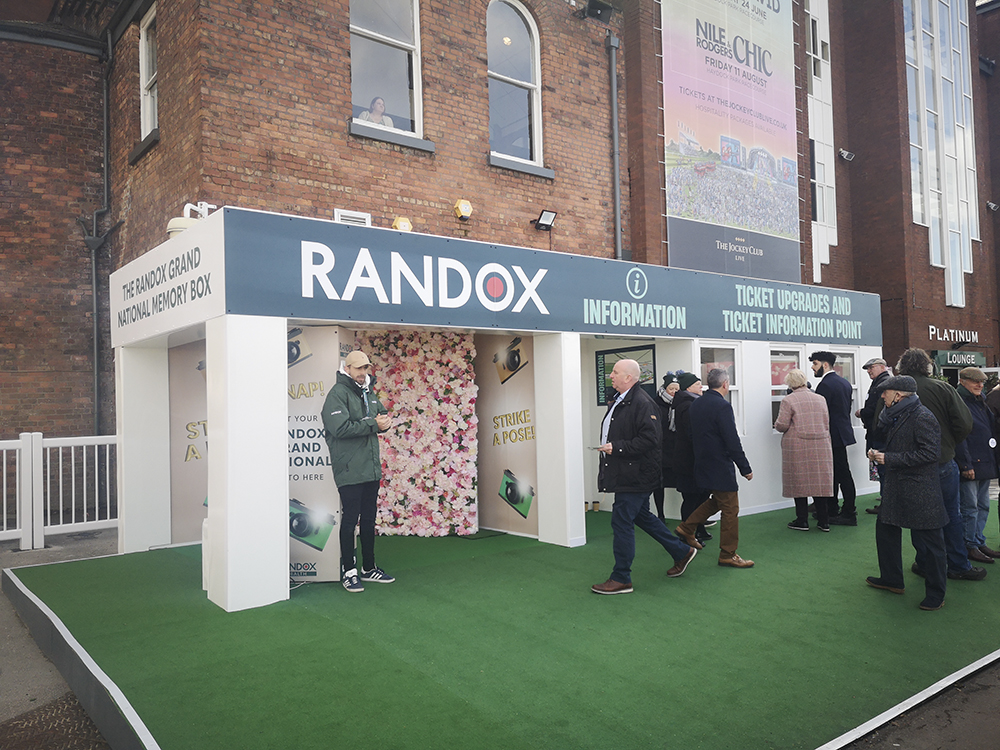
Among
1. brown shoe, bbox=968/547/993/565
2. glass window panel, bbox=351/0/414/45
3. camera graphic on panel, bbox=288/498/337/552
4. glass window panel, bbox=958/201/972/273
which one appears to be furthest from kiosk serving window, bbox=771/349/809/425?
glass window panel, bbox=958/201/972/273

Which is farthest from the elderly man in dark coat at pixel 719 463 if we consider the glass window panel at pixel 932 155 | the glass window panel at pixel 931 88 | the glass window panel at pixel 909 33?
the glass window panel at pixel 931 88

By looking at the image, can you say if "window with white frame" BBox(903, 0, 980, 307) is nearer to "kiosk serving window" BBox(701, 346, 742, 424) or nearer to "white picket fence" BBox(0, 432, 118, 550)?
"kiosk serving window" BBox(701, 346, 742, 424)

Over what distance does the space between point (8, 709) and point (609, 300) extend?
621 centimetres

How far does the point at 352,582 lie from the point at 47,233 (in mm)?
7539

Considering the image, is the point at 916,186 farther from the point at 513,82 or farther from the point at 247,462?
the point at 247,462

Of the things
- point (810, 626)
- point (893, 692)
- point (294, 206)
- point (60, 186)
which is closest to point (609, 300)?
point (294, 206)

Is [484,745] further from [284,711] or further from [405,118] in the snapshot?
[405,118]

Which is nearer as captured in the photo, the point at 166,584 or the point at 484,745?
the point at 484,745

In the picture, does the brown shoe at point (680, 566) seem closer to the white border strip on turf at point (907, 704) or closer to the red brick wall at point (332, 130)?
the white border strip on turf at point (907, 704)

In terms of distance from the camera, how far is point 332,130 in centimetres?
798

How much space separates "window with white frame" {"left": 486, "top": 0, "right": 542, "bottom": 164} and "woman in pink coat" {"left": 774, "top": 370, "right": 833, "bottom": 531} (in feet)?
15.2

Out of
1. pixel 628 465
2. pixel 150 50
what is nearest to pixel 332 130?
pixel 150 50

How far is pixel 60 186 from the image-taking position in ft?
33.0

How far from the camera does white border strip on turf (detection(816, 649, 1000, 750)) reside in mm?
3286
